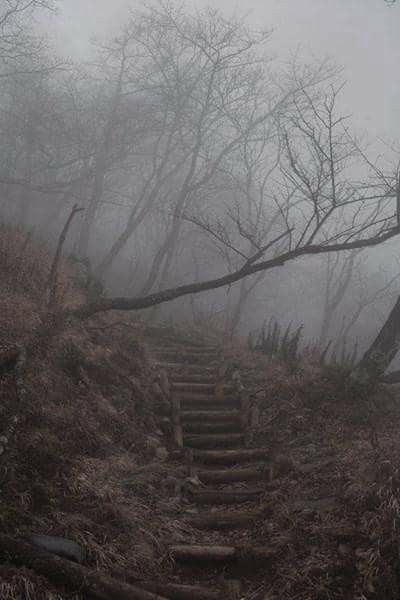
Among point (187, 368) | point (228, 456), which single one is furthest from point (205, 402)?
point (228, 456)

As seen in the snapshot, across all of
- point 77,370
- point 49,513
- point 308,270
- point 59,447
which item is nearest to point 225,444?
point 77,370

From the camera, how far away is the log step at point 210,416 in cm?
→ 860

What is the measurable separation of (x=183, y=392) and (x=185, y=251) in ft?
71.0

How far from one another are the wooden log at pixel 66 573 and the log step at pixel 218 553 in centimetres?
91

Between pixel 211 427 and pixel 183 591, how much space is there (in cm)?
419

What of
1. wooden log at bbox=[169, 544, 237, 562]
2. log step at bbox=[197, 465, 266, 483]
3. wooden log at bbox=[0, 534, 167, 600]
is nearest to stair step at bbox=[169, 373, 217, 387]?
log step at bbox=[197, 465, 266, 483]

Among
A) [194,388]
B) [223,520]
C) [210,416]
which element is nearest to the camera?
[223,520]

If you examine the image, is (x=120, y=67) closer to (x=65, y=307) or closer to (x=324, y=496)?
(x=65, y=307)

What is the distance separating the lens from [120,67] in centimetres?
2123

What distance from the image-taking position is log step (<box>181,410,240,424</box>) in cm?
860

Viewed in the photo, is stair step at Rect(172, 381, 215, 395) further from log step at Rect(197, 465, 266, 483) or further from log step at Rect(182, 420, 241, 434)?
log step at Rect(197, 465, 266, 483)

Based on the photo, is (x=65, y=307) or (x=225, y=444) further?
(x=65, y=307)

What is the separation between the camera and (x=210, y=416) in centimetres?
870

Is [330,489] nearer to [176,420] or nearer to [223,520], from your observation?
[223,520]
